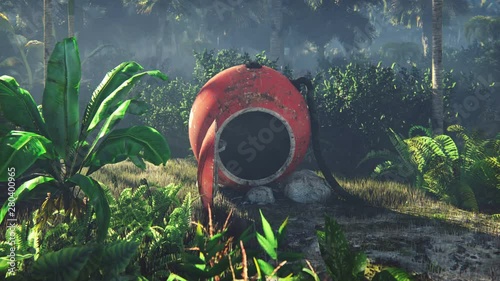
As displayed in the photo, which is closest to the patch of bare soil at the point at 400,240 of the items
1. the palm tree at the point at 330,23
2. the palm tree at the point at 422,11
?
the palm tree at the point at 330,23

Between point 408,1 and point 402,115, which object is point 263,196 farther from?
point 408,1

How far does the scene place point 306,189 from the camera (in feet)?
28.3

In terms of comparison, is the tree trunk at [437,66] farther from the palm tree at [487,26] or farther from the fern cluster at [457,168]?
the palm tree at [487,26]

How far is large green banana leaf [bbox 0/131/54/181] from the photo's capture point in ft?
13.5

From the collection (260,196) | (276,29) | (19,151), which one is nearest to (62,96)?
(19,151)

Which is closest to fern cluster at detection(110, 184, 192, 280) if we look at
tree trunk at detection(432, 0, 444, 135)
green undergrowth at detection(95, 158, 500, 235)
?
green undergrowth at detection(95, 158, 500, 235)

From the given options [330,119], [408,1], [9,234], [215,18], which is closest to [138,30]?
[215,18]

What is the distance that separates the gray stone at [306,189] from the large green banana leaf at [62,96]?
4587 mm

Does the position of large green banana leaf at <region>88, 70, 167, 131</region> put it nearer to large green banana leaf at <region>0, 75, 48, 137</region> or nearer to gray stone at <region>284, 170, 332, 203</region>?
large green banana leaf at <region>0, 75, 48, 137</region>

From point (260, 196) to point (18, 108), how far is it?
187 inches

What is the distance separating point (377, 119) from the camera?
1142cm

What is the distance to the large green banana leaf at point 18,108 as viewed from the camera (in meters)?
4.99

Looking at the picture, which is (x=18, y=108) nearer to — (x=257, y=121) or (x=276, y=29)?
(x=257, y=121)

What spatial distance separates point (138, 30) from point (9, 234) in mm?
40999
